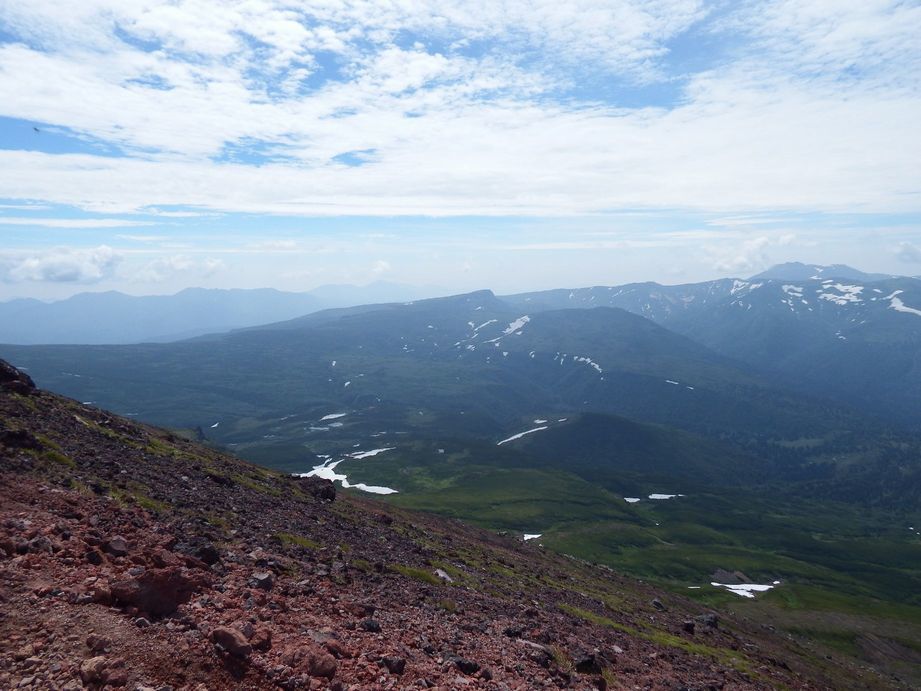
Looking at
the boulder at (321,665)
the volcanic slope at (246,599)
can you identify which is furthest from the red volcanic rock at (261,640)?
the boulder at (321,665)

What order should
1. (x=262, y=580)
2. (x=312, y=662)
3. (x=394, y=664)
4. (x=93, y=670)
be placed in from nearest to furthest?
1. (x=93, y=670)
2. (x=312, y=662)
3. (x=394, y=664)
4. (x=262, y=580)

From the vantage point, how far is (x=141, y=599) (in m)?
15.4

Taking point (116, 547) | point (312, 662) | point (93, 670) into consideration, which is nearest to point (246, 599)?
point (312, 662)

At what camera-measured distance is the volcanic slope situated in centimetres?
1409

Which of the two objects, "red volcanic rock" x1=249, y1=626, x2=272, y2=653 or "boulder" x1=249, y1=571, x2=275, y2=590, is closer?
"red volcanic rock" x1=249, y1=626, x2=272, y2=653

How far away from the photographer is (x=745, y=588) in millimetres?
120625

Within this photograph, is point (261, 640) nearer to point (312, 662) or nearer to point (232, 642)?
point (232, 642)

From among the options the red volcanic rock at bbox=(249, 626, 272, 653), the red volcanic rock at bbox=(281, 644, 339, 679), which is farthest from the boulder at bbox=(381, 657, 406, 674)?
the red volcanic rock at bbox=(249, 626, 272, 653)

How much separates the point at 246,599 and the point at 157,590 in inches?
116

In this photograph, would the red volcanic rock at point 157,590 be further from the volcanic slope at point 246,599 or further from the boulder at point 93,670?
the boulder at point 93,670

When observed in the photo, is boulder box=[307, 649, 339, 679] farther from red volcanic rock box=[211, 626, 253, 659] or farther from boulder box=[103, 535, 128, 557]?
boulder box=[103, 535, 128, 557]

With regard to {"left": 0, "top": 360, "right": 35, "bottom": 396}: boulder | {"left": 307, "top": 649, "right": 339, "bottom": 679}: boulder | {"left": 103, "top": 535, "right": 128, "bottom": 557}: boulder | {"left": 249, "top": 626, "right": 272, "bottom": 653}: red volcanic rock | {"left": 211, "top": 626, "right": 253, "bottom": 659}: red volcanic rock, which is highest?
{"left": 0, "top": 360, "right": 35, "bottom": 396}: boulder

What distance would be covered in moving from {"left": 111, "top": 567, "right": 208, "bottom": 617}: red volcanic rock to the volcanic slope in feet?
0.13

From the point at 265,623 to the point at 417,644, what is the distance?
16.9 ft
